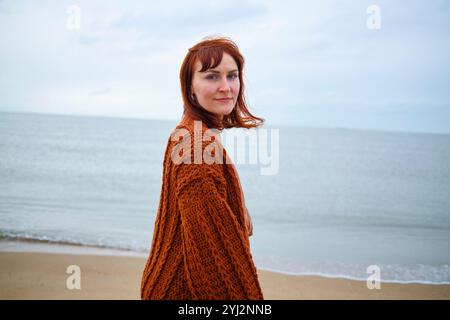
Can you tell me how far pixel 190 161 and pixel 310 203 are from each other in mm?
14540

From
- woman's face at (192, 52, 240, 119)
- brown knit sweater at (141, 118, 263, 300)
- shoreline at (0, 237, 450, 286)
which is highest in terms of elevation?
woman's face at (192, 52, 240, 119)

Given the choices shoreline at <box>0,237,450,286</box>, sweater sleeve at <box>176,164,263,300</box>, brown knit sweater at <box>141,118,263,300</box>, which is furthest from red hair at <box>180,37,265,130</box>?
shoreline at <box>0,237,450,286</box>

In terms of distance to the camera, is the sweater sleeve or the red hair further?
the red hair

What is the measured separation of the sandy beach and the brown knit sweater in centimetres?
461

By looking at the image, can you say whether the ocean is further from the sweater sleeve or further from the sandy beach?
the sweater sleeve

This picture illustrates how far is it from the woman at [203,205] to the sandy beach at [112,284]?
460 centimetres

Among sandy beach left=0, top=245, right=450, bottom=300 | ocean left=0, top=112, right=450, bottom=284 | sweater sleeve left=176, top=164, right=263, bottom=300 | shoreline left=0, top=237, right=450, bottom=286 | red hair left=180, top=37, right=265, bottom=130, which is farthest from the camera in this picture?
ocean left=0, top=112, right=450, bottom=284

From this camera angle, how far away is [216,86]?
170 cm

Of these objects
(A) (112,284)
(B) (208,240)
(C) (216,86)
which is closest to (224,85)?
(C) (216,86)

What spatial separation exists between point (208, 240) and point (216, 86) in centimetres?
58

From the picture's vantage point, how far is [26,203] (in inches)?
494

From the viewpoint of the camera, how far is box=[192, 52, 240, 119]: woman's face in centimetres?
170

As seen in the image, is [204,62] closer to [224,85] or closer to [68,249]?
[224,85]

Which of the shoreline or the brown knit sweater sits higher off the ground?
the brown knit sweater
